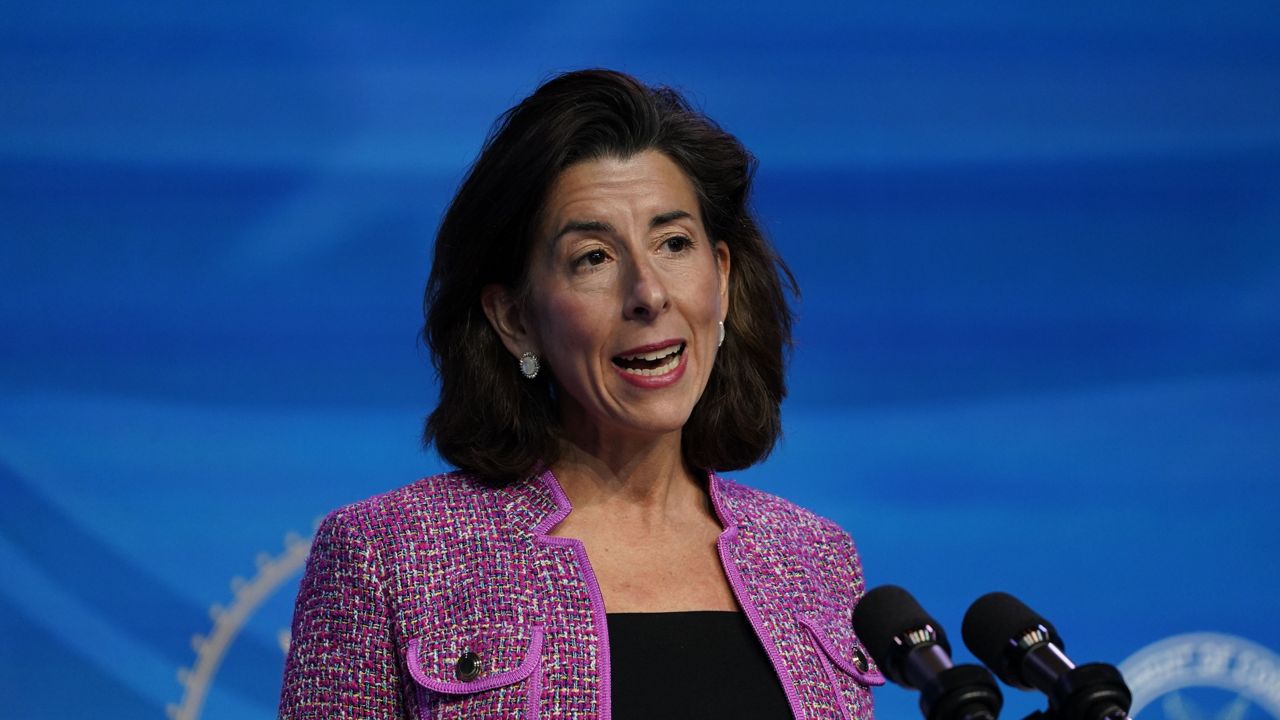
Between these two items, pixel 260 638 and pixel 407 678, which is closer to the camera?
pixel 407 678

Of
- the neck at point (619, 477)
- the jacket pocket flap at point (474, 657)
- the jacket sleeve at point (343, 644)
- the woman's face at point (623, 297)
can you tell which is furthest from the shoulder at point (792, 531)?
the jacket sleeve at point (343, 644)

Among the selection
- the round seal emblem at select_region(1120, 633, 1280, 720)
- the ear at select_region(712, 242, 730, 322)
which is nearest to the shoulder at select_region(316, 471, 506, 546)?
the ear at select_region(712, 242, 730, 322)

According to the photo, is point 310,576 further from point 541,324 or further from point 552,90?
point 552,90

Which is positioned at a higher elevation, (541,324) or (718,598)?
(541,324)

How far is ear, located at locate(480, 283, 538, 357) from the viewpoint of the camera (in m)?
2.19

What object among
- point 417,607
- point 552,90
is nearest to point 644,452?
point 417,607

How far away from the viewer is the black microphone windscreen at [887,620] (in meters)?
1.19

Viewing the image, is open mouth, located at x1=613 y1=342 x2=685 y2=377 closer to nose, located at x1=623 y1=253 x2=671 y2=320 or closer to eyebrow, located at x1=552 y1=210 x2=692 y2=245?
nose, located at x1=623 y1=253 x2=671 y2=320

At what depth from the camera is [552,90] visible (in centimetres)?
218

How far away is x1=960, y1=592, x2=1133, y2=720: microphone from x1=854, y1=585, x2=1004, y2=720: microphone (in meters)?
0.06

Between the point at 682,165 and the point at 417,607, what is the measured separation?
0.78m

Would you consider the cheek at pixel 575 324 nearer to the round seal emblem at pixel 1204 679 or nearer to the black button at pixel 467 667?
the black button at pixel 467 667

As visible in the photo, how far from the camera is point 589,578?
2004 millimetres

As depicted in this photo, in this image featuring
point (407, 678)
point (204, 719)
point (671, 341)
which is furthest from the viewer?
point (204, 719)
